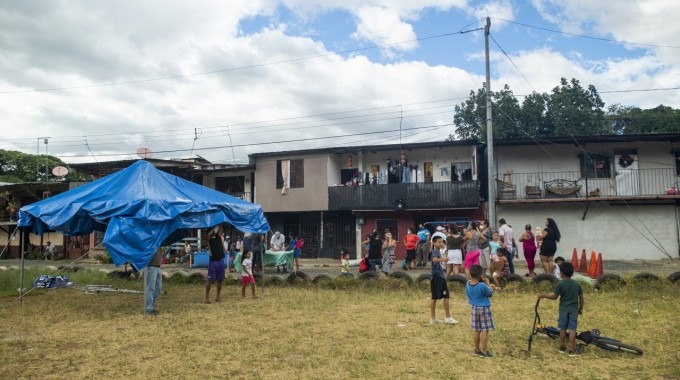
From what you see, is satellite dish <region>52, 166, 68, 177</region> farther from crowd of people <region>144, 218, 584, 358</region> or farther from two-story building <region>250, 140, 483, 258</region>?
crowd of people <region>144, 218, 584, 358</region>

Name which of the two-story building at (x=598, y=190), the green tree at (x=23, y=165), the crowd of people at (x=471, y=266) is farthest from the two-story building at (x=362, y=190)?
the green tree at (x=23, y=165)

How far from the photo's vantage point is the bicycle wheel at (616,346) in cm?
661

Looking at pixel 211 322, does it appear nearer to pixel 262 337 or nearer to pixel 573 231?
pixel 262 337

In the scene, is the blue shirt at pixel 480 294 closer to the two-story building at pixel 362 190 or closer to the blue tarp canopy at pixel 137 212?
the blue tarp canopy at pixel 137 212

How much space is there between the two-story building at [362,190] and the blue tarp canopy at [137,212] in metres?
14.3

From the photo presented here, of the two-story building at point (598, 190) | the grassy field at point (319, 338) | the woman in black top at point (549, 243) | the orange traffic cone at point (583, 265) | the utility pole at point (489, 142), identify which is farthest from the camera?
the two-story building at point (598, 190)

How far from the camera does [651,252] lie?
22953mm

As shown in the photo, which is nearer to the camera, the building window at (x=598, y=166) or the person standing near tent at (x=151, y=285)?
the person standing near tent at (x=151, y=285)

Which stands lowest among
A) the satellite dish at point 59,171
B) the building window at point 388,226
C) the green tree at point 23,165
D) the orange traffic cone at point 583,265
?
the orange traffic cone at point 583,265

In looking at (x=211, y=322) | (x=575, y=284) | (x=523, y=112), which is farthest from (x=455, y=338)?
(x=523, y=112)

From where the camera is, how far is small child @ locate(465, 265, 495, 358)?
673 centimetres

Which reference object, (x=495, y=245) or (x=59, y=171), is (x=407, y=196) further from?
(x=59, y=171)

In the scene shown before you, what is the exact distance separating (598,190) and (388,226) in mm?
10087

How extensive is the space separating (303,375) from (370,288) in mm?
7412
